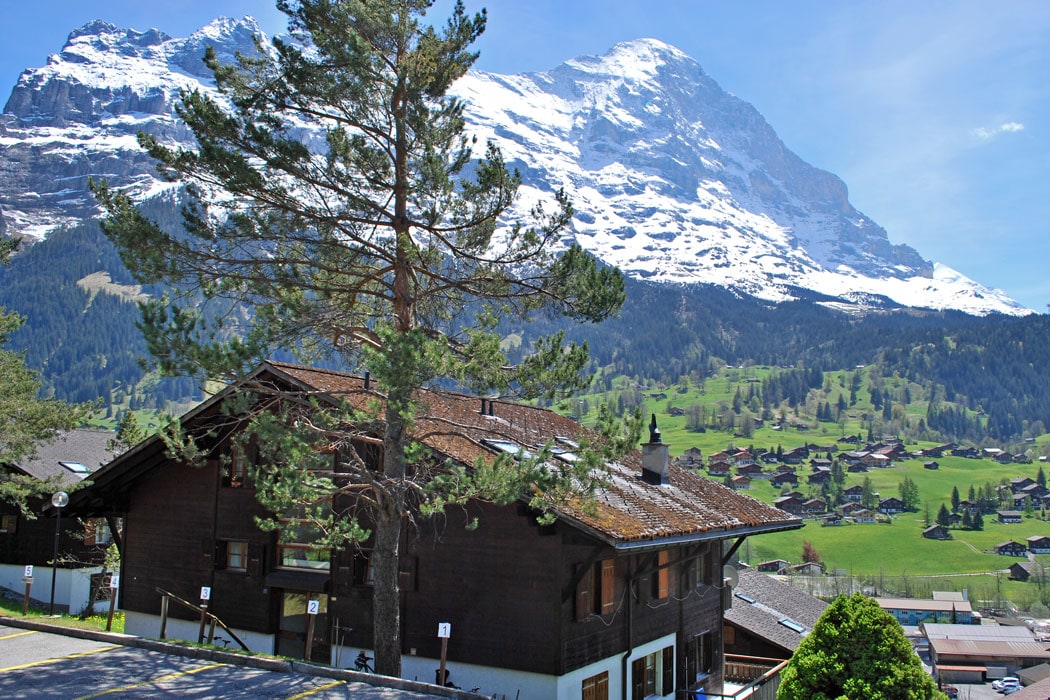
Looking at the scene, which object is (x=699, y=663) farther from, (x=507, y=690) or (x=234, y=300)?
(x=234, y=300)

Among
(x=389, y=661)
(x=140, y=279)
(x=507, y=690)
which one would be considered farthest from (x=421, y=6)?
(x=507, y=690)

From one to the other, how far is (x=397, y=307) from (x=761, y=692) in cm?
1488

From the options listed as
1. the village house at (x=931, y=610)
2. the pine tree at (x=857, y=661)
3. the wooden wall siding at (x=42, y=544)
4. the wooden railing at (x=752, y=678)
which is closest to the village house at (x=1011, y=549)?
the village house at (x=931, y=610)

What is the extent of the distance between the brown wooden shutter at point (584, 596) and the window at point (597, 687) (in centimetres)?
137

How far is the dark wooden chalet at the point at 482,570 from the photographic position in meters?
17.2

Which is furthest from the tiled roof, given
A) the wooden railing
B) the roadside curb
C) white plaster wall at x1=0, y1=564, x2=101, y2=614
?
white plaster wall at x1=0, y1=564, x2=101, y2=614

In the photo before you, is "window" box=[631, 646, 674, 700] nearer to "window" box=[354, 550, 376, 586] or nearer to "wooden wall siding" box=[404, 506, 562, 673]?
"wooden wall siding" box=[404, 506, 562, 673]

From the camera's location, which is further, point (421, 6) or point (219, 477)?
point (219, 477)

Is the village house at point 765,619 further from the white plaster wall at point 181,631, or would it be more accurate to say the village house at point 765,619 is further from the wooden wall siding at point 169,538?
the wooden wall siding at point 169,538

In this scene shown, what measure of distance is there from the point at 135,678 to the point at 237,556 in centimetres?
727

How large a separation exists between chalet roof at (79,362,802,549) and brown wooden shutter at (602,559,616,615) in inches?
49.2

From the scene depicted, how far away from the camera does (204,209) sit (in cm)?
1541

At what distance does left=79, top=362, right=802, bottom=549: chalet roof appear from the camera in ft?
53.7

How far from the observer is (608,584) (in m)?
A: 18.8
